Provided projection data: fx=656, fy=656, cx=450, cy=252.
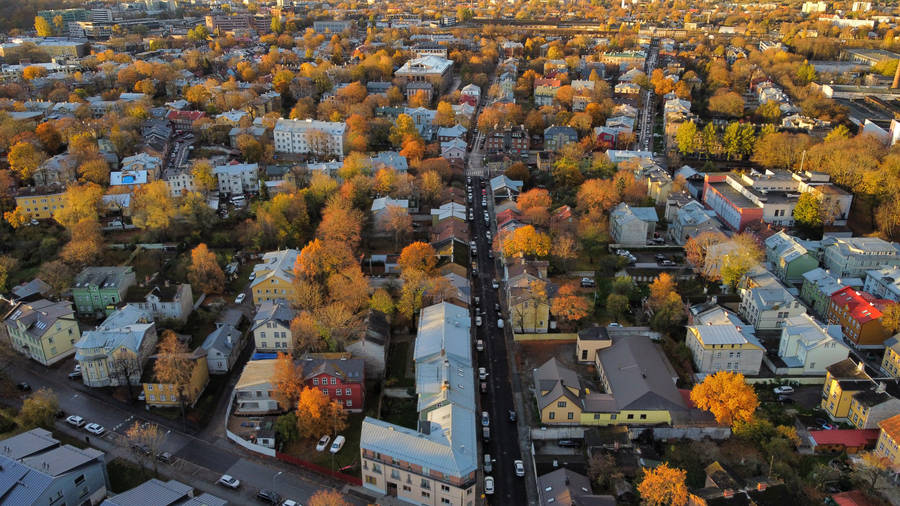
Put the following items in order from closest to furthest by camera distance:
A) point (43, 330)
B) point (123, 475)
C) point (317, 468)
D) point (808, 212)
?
point (123, 475), point (317, 468), point (43, 330), point (808, 212)

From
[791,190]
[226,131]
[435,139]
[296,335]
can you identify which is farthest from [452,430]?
[226,131]

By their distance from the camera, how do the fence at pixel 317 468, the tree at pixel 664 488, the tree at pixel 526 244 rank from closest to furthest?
the tree at pixel 664 488
the fence at pixel 317 468
the tree at pixel 526 244

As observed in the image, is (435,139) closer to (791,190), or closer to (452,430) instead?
(791,190)

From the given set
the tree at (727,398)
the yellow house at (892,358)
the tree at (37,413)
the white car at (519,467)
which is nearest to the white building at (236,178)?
the tree at (37,413)

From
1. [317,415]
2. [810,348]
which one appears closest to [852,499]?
[810,348]

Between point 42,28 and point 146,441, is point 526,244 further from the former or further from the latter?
point 42,28

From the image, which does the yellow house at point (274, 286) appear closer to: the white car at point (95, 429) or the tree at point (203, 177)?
the white car at point (95, 429)
